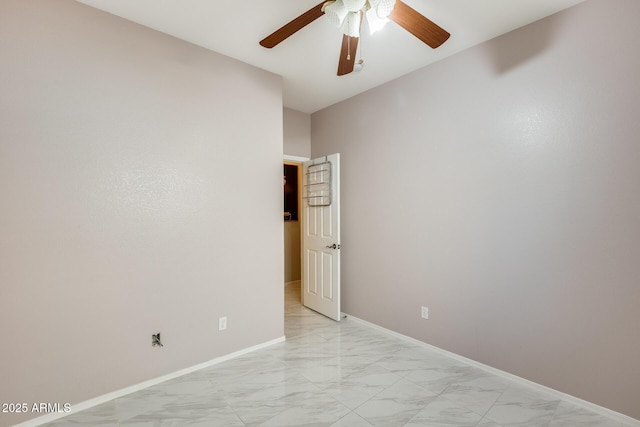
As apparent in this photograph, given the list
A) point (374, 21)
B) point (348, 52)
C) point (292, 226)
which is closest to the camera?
point (374, 21)

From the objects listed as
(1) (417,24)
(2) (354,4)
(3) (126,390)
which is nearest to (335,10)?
(2) (354,4)

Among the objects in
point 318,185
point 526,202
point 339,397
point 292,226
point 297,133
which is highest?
point 297,133

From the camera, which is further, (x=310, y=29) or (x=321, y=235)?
(x=321, y=235)

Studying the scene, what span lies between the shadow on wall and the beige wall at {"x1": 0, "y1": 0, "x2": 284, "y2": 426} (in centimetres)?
209

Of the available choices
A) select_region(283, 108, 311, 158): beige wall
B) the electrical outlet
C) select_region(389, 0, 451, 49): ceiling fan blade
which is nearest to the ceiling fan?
select_region(389, 0, 451, 49): ceiling fan blade

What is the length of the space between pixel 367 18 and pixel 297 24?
40 cm

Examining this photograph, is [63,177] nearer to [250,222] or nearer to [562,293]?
[250,222]

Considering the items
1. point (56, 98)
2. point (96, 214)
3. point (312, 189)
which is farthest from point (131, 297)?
point (312, 189)

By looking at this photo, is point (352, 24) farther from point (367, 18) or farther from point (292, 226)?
point (292, 226)

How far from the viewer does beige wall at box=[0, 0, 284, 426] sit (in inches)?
71.4

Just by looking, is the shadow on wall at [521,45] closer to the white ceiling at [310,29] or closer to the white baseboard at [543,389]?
the white ceiling at [310,29]

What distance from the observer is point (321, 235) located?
150 inches

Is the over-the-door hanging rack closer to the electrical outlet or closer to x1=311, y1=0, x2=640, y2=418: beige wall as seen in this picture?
x1=311, y1=0, x2=640, y2=418: beige wall

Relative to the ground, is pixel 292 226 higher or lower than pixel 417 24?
lower
